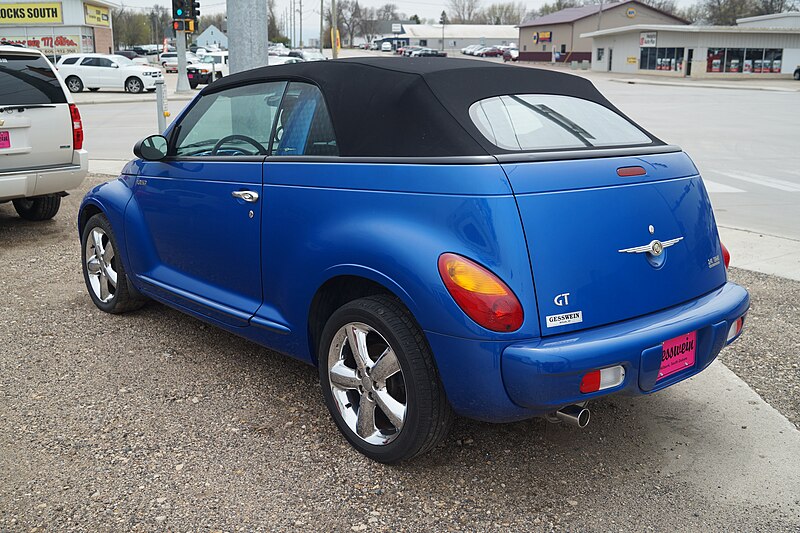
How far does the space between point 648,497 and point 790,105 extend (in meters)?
30.0

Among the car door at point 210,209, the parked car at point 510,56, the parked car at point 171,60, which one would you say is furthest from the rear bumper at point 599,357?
the parked car at point 510,56

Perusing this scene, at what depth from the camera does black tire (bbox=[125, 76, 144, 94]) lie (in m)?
33.8

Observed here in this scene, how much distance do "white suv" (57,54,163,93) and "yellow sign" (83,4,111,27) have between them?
20.3 metres

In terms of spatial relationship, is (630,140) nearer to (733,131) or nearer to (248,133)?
(248,133)

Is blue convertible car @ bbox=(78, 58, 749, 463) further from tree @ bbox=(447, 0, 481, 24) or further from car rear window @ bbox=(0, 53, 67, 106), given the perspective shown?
tree @ bbox=(447, 0, 481, 24)

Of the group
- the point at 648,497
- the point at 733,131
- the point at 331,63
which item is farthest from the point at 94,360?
the point at 733,131

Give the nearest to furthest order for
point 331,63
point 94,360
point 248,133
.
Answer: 1. point 331,63
2. point 248,133
3. point 94,360

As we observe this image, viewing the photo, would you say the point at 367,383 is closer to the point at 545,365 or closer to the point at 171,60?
the point at 545,365

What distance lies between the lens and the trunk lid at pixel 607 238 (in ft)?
9.66

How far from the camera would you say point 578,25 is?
8219cm

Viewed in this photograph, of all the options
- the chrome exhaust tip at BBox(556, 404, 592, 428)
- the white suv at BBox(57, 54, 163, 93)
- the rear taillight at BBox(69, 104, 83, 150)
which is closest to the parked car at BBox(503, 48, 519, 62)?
the white suv at BBox(57, 54, 163, 93)

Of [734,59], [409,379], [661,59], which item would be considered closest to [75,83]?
[409,379]

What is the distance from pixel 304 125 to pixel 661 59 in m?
63.1

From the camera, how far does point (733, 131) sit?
758 inches
